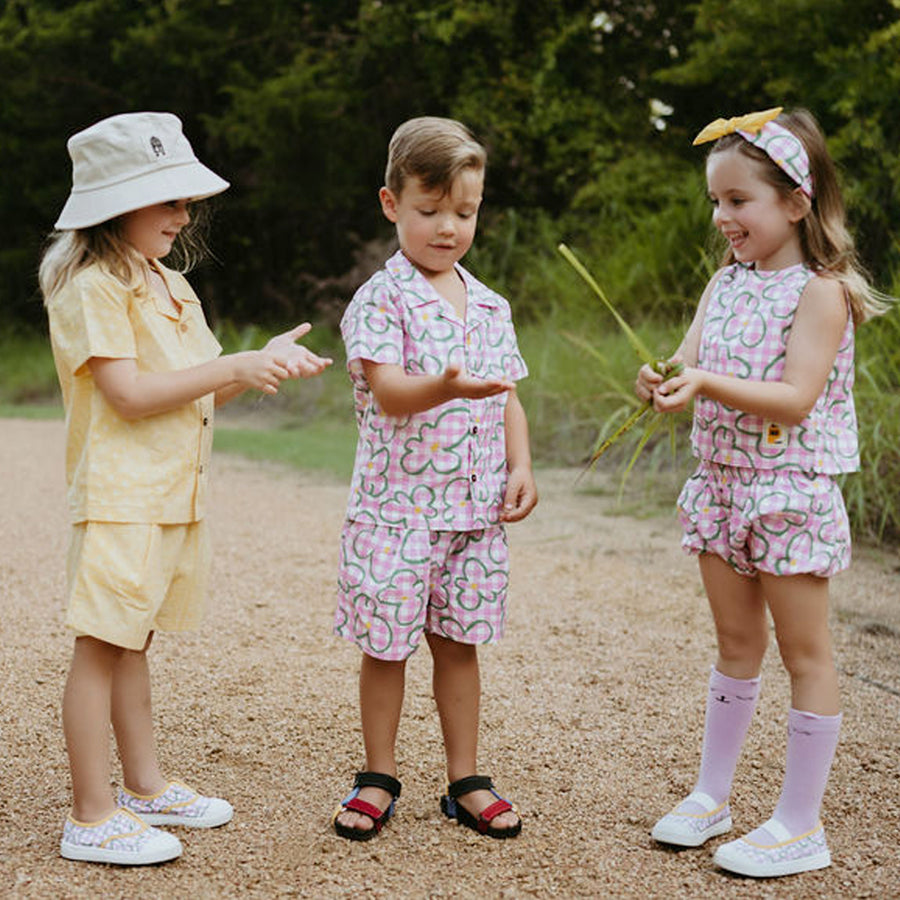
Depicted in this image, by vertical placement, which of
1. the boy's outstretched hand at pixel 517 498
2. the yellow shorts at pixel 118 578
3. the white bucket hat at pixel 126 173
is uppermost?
the white bucket hat at pixel 126 173

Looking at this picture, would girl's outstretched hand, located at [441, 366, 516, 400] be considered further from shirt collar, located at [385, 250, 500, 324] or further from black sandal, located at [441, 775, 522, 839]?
black sandal, located at [441, 775, 522, 839]

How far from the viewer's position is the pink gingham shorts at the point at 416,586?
Answer: 2.54m

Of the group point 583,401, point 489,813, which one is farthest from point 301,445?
point 489,813

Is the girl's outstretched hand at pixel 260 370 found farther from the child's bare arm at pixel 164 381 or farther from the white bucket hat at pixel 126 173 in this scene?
the white bucket hat at pixel 126 173

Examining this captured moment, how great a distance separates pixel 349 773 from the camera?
2.95m

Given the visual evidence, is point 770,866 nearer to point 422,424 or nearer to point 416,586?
point 416,586

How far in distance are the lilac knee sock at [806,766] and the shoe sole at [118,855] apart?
1.21 metres

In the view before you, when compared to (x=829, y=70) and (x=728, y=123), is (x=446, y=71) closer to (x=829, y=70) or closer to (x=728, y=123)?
(x=829, y=70)

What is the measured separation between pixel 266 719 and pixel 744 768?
4.00 ft

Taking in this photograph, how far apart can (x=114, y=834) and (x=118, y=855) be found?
1.8 inches

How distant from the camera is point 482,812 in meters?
2.61

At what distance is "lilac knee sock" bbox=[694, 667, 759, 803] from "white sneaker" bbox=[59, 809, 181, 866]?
110cm

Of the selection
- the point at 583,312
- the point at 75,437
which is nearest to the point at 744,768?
the point at 75,437

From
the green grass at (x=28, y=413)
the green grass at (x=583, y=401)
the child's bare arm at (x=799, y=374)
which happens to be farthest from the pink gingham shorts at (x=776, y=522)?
the green grass at (x=28, y=413)
